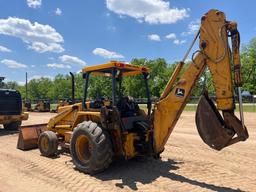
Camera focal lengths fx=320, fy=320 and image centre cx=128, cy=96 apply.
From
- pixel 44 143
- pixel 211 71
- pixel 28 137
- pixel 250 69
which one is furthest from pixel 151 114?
pixel 250 69

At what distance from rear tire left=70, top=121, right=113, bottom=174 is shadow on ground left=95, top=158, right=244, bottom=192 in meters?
0.28

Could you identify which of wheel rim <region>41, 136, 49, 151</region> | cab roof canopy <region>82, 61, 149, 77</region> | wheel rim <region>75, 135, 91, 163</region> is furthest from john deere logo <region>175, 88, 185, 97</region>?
wheel rim <region>41, 136, 49, 151</region>

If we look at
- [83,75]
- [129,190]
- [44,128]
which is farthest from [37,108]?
[129,190]

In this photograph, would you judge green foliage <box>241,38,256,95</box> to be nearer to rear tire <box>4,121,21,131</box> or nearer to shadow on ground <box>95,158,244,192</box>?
rear tire <box>4,121,21,131</box>

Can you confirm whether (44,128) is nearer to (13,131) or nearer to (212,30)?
(13,131)

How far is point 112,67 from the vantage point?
23.2 ft

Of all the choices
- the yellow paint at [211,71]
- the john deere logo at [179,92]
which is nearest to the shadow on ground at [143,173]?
the yellow paint at [211,71]

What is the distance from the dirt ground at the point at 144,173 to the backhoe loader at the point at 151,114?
1.32 ft

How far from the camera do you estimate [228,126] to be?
5.63 metres

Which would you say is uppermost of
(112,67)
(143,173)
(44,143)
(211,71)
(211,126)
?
(112,67)

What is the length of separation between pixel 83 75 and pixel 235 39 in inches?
148

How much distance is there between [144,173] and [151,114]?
1.30 m

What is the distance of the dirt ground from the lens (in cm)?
604

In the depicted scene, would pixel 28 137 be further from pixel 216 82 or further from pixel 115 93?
pixel 216 82
